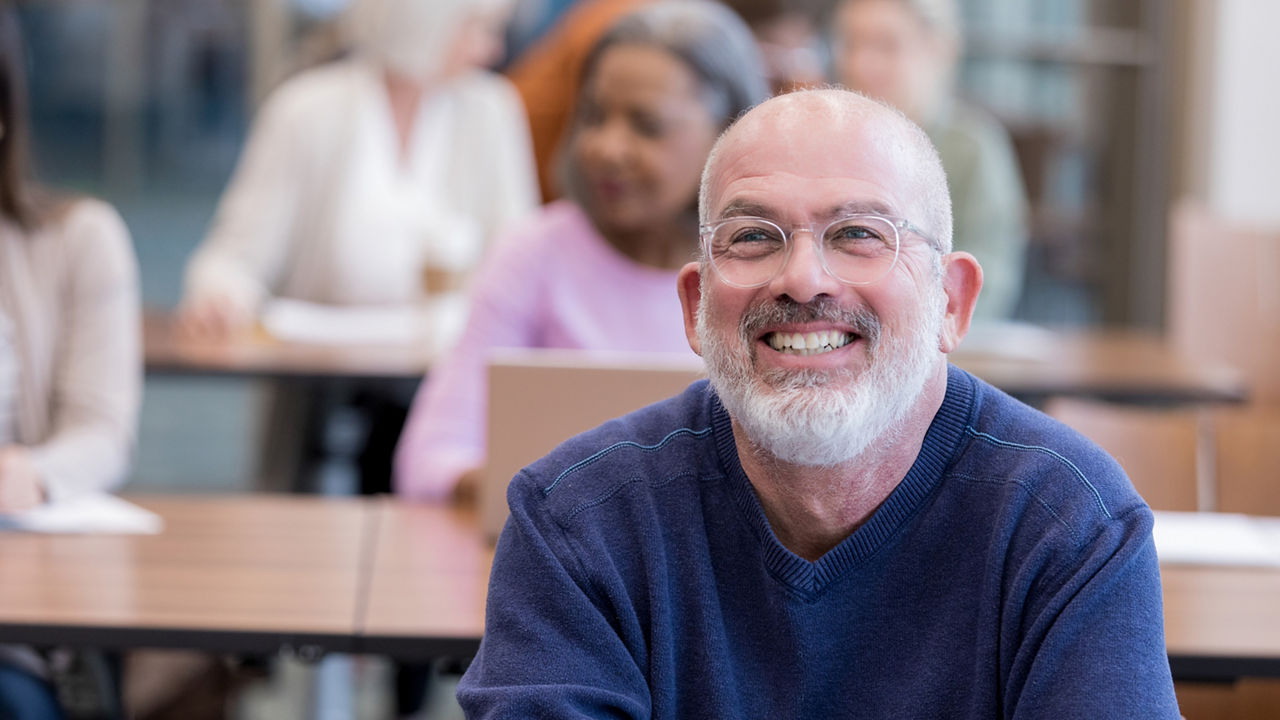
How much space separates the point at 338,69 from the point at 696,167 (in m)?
1.66

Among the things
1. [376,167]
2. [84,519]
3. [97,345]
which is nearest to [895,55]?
[376,167]

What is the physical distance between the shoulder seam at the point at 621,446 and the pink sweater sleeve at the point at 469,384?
2.67 feet

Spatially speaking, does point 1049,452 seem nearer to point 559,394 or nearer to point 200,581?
point 559,394

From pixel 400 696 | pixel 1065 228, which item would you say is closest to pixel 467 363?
pixel 400 696

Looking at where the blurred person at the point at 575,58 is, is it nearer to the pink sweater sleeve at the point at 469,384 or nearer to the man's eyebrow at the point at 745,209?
the pink sweater sleeve at the point at 469,384

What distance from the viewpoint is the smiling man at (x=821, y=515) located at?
1.13 m

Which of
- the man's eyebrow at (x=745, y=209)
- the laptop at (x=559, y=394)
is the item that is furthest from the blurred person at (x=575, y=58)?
the man's eyebrow at (x=745, y=209)

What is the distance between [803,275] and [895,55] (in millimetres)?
2680

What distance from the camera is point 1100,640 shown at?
1059 mm

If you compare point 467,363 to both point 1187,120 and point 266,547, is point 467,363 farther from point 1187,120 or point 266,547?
point 1187,120

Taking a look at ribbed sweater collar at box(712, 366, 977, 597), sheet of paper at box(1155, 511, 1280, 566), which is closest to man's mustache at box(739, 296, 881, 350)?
ribbed sweater collar at box(712, 366, 977, 597)

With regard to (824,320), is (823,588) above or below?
below

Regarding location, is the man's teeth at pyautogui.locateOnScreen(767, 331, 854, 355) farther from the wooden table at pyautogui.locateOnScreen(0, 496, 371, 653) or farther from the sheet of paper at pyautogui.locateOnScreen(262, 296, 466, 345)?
the sheet of paper at pyautogui.locateOnScreen(262, 296, 466, 345)

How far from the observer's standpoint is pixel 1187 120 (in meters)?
5.33
